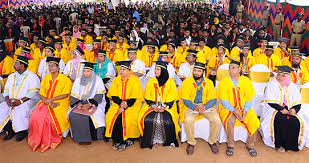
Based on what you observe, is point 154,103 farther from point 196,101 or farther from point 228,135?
point 228,135

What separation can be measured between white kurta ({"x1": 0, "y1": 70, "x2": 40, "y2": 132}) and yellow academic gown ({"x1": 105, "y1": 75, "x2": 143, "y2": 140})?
54.4 inches

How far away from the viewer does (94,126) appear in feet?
14.8

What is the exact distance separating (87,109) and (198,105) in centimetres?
183

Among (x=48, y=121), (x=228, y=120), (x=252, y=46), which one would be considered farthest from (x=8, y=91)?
(x=252, y=46)

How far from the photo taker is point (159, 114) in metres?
4.43

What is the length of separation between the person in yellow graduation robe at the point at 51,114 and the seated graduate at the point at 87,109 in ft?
0.59

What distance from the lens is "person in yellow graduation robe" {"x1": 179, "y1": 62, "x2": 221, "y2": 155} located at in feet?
14.2

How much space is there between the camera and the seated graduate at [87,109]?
14.8 feet

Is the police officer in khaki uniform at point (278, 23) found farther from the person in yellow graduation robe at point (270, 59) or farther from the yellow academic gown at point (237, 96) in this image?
the yellow academic gown at point (237, 96)

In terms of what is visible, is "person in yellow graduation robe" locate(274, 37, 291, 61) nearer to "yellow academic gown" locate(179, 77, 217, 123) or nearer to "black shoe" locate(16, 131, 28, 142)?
"yellow academic gown" locate(179, 77, 217, 123)

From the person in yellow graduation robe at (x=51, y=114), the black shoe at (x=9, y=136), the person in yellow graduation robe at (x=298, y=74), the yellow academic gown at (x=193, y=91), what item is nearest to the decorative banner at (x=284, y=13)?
the person in yellow graduation robe at (x=298, y=74)

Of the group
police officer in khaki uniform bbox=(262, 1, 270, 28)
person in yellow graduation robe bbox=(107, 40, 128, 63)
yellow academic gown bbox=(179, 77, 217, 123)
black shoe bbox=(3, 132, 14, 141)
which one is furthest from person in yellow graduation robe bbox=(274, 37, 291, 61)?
police officer in khaki uniform bbox=(262, 1, 270, 28)

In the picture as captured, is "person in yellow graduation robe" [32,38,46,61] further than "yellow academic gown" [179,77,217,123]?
Yes

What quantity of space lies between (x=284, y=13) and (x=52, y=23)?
1199cm
